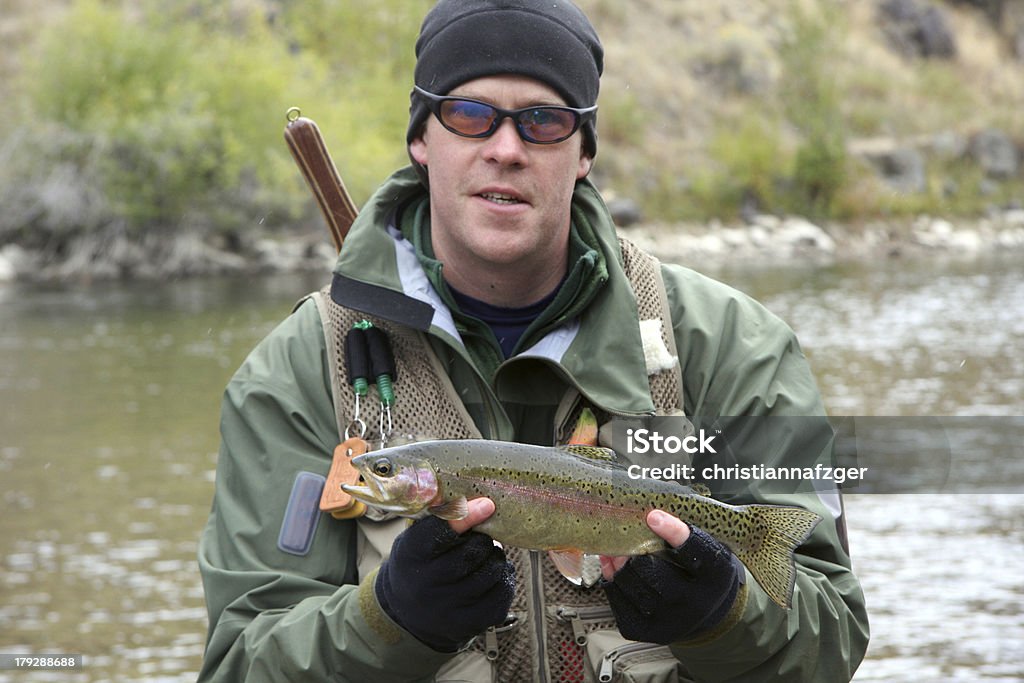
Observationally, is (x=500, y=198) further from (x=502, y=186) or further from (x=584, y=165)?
(x=584, y=165)

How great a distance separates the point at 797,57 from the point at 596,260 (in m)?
52.5

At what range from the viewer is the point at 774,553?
10.6 ft

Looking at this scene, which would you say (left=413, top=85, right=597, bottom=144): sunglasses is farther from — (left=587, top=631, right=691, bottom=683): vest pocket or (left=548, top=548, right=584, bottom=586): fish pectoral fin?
(left=587, top=631, right=691, bottom=683): vest pocket

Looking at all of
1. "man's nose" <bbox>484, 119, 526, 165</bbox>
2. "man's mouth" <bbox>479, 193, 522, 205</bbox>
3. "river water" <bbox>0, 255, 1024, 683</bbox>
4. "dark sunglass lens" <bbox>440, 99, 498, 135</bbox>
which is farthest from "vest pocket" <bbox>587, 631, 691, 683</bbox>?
"river water" <bbox>0, 255, 1024, 683</bbox>

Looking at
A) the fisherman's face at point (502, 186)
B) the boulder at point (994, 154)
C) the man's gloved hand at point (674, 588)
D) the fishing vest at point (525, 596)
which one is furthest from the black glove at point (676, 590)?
the boulder at point (994, 154)

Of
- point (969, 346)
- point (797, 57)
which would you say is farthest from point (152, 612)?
point (797, 57)

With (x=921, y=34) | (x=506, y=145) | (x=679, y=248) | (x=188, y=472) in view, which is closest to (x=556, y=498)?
(x=506, y=145)

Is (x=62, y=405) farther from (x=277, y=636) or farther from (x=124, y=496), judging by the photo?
(x=277, y=636)

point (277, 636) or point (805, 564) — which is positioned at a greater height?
point (805, 564)

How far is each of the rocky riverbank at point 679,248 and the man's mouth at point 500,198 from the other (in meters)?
30.8

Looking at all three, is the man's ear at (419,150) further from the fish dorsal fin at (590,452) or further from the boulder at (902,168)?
the boulder at (902,168)

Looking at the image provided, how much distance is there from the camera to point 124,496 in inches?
484

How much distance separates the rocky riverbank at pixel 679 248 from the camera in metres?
33.8

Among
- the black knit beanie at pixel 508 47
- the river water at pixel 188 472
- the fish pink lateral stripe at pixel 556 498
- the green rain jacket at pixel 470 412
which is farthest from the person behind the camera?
the river water at pixel 188 472
